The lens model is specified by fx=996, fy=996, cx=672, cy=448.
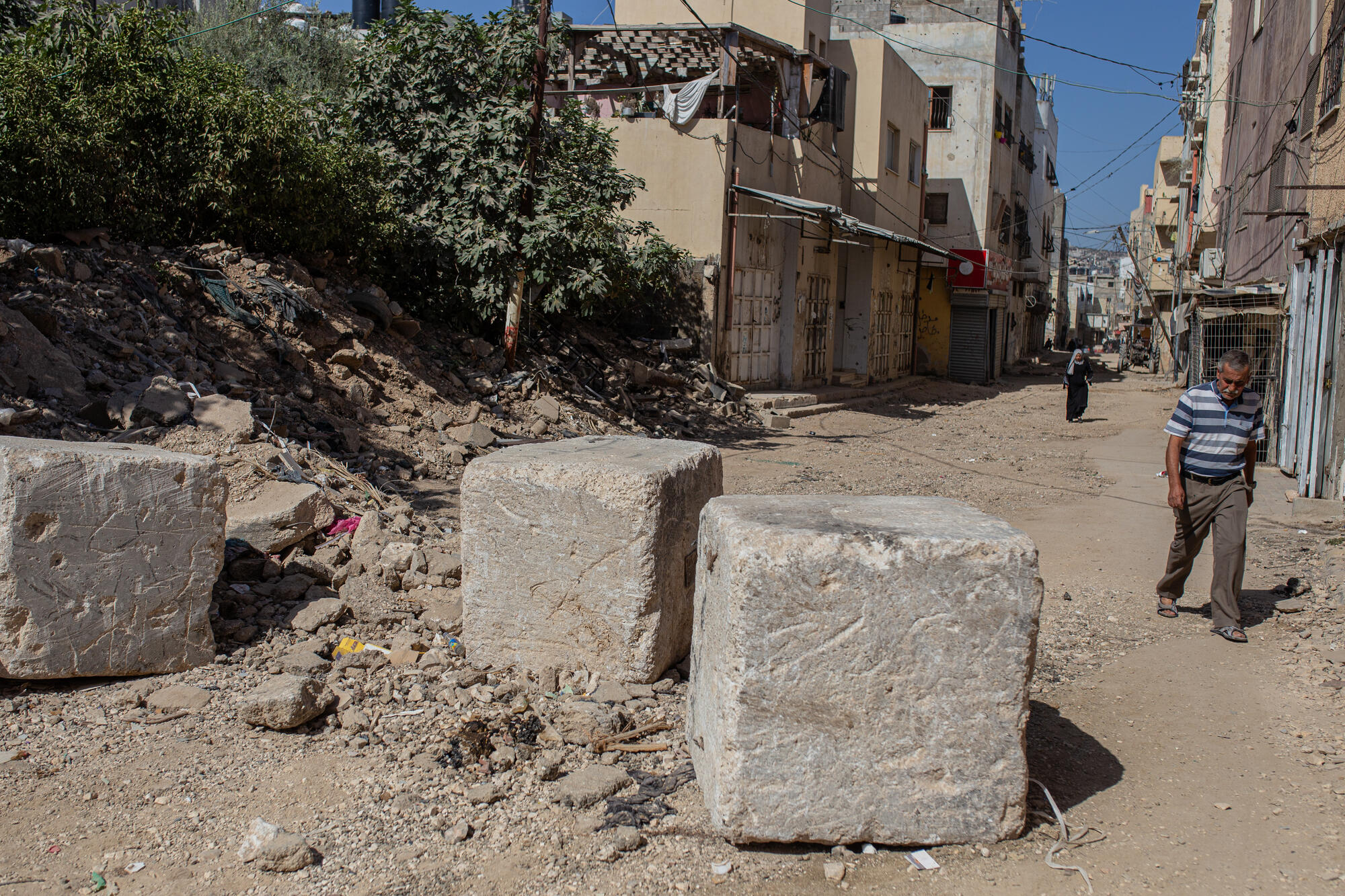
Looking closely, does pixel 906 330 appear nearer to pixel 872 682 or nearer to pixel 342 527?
pixel 342 527

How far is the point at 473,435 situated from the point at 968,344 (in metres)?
20.7

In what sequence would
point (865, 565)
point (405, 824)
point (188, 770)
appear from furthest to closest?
1. point (188, 770)
2. point (405, 824)
3. point (865, 565)

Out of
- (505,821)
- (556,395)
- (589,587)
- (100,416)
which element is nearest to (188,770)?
(505,821)

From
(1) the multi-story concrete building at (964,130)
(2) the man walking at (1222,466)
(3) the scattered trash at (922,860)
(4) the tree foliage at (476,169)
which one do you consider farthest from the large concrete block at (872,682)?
(1) the multi-story concrete building at (964,130)

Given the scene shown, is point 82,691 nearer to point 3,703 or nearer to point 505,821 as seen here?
point 3,703

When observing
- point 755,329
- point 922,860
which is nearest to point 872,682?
point 922,860

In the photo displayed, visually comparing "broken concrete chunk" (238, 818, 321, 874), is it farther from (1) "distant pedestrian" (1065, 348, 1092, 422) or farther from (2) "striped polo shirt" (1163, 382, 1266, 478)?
(1) "distant pedestrian" (1065, 348, 1092, 422)

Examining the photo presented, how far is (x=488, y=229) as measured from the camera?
37.8 feet

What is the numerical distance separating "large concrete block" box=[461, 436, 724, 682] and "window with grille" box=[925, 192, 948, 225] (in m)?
26.1

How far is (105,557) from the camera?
371 cm

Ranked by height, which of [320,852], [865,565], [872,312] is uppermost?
[872,312]

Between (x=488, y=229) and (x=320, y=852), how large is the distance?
947cm

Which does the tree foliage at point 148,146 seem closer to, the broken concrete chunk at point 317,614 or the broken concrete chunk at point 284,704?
the broken concrete chunk at point 317,614

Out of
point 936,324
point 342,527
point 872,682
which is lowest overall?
point 342,527
